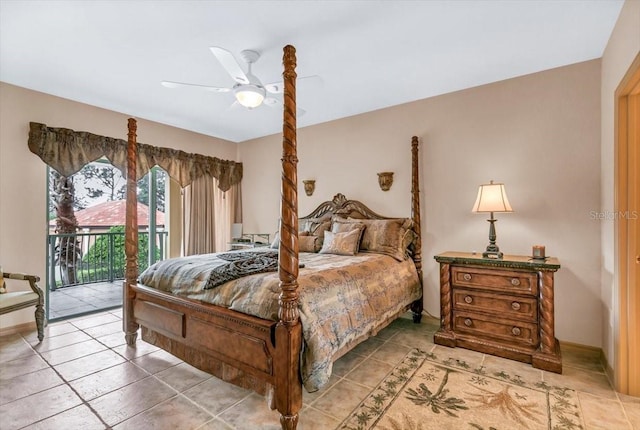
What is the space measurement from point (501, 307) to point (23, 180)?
5.11 metres

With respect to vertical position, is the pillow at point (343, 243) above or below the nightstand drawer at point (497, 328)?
above

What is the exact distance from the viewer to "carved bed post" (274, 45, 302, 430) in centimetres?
176

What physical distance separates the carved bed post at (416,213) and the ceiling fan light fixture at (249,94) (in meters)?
1.89

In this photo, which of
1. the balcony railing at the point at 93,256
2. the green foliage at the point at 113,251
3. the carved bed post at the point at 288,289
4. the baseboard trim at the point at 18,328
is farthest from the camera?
the green foliage at the point at 113,251

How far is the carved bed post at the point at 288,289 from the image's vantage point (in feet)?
5.76

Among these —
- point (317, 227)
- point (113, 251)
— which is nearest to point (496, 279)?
point (317, 227)

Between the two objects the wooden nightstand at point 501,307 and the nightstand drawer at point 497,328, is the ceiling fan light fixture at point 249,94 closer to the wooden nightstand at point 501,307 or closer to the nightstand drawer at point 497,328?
the wooden nightstand at point 501,307

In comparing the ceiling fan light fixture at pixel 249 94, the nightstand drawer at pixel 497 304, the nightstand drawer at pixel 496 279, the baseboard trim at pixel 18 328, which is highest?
the ceiling fan light fixture at pixel 249 94

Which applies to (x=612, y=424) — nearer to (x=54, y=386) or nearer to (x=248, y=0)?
(x=248, y=0)

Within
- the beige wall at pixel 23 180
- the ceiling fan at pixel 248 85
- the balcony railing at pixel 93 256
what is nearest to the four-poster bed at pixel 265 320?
the ceiling fan at pixel 248 85

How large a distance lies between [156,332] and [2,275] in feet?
6.16

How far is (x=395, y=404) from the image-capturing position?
6.70ft

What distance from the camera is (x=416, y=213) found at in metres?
3.66

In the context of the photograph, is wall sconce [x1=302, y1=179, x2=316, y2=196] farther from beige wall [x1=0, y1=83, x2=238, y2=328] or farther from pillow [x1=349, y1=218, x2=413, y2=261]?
beige wall [x1=0, y1=83, x2=238, y2=328]
